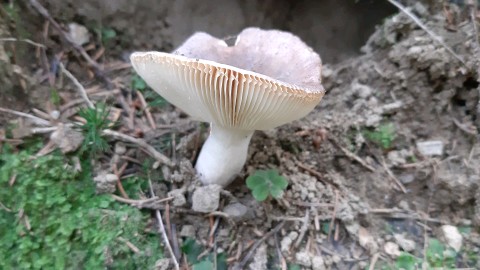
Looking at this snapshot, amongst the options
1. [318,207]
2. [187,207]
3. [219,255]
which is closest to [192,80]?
[187,207]

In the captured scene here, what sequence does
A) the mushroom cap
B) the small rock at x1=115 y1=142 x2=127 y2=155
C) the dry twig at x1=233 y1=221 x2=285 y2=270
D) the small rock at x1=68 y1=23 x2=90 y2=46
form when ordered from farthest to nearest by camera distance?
the small rock at x1=68 y1=23 x2=90 y2=46 < the small rock at x1=115 y1=142 x2=127 y2=155 < the dry twig at x1=233 y1=221 x2=285 y2=270 < the mushroom cap

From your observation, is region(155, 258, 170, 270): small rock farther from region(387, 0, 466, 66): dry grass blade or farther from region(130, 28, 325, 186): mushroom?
region(387, 0, 466, 66): dry grass blade

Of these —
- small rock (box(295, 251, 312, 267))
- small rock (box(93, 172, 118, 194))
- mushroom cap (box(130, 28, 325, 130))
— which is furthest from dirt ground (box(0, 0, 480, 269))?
mushroom cap (box(130, 28, 325, 130))

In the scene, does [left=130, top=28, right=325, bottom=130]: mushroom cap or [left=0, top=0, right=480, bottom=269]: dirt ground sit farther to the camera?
[left=0, top=0, right=480, bottom=269]: dirt ground

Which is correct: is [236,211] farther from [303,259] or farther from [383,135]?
[383,135]

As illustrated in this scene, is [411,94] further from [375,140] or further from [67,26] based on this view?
[67,26]

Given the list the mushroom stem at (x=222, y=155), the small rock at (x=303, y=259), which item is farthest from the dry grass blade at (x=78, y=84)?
the small rock at (x=303, y=259)
